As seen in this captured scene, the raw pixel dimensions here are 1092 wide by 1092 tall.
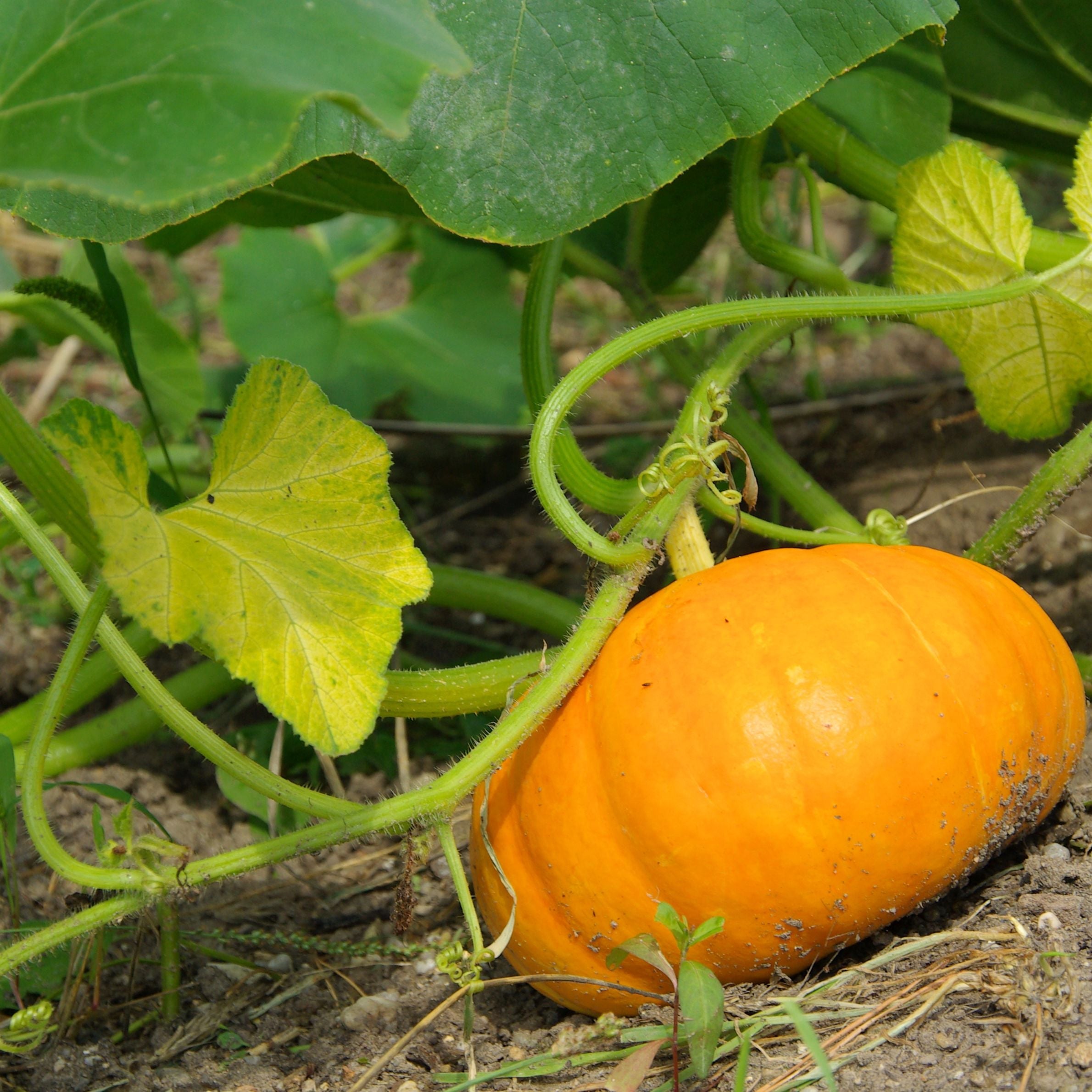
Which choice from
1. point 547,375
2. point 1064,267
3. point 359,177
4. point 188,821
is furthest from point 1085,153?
point 188,821

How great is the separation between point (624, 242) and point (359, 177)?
461mm

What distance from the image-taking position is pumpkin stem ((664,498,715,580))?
1.22m

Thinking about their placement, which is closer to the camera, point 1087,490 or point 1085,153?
point 1085,153

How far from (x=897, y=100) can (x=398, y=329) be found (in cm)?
134

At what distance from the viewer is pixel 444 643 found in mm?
1992

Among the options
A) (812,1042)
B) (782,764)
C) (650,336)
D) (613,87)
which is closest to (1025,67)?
(613,87)

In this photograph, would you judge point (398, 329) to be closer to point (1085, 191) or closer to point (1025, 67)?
point (1025, 67)

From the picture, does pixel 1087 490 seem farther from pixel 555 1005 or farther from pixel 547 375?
pixel 555 1005

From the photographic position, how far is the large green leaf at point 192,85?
0.75 meters

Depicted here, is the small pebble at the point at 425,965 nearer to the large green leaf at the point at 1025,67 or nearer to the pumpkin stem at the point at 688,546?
the pumpkin stem at the point at 688,546

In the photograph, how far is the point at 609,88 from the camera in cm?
120

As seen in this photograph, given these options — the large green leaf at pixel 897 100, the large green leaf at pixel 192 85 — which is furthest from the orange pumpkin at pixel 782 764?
the large green leaf at pixel 897 100

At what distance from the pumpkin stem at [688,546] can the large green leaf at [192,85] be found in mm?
557

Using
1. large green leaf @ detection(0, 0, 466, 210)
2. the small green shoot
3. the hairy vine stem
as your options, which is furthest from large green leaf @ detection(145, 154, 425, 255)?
the small green shoot
